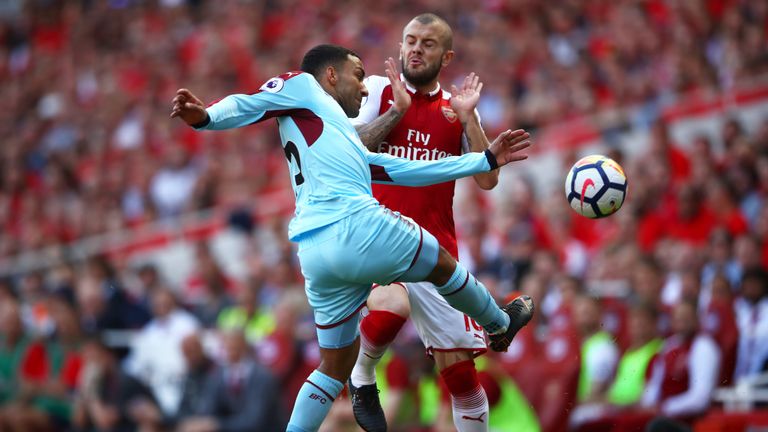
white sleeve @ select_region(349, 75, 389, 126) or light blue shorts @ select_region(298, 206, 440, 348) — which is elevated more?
white sleeve @ select_region(349, 75, 389, 126)

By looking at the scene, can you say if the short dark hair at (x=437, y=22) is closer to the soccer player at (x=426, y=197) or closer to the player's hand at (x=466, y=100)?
the soccer player at (x=426, y=197)

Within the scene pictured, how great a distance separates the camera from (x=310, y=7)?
20.3 m

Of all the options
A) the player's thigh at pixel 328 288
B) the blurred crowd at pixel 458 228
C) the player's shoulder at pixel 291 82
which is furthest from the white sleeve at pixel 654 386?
the player's shoulder at pixel 291 82

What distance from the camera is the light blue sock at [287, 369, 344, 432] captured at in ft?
22.8

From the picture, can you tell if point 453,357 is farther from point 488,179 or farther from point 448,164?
point 448,164

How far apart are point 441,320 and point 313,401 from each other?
113cm

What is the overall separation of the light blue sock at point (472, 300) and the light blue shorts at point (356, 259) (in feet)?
0.78

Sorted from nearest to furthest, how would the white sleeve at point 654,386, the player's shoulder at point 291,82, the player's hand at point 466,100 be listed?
1. the player's shoulder at point 291,82
2. the player's hand at point 466,100
3. the white sleeve at point 654,386

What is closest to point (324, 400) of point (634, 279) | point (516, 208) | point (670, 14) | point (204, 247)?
point (634, 279)

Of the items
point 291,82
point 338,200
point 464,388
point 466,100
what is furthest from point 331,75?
point 464,388

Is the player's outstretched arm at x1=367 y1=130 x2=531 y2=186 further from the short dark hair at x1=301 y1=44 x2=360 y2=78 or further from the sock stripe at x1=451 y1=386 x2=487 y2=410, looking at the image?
the sock stripe at x1=451 y1=386 x2=487 y2=410

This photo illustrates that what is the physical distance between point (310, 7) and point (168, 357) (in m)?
8.92

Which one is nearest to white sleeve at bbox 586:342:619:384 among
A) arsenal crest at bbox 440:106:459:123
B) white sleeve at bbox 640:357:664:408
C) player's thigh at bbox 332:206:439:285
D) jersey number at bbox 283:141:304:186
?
white sleeve at bbox 640:357:664:408

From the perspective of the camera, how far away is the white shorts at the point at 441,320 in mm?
7621
